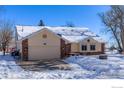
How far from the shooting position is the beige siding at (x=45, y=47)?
726cm

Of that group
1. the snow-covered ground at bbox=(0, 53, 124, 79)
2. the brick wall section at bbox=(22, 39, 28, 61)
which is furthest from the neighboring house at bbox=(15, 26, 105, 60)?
the snow-covered ground at bbox=(0, 53, 124, 79)

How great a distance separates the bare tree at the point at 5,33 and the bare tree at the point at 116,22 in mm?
1675

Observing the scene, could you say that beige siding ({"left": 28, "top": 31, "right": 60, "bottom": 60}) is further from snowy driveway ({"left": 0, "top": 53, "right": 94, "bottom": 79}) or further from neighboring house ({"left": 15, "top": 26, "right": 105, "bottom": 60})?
snowy driveway ({"left": 0, "top": 53, "right": 94, "bottom": 79})

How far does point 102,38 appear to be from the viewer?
6.80 metres

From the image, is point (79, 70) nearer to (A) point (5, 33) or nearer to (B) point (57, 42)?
(B) point (57, 42)

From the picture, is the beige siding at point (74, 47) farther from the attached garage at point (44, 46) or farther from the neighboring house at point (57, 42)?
the attached garage at point (44, 46)

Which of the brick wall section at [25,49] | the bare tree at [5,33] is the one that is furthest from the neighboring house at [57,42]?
the bare tree at [5,33]

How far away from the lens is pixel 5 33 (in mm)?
6766

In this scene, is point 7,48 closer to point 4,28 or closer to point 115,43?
point 4,28

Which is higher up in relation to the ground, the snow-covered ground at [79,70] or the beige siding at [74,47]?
the beige siding at [74,47]

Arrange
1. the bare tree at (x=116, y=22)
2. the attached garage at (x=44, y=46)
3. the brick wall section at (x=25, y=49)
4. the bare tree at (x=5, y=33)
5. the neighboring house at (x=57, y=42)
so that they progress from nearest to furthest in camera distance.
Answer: the bare tree at (x=116, y=22) < the bare tree at (x=5, y=33) < the neighboring house at (x=57, y=42) < the attached garage at (x=44, y=46) < the brick wall section at (x=25, y=49)

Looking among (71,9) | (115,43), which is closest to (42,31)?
(71,9)

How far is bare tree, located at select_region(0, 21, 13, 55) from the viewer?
671cm
